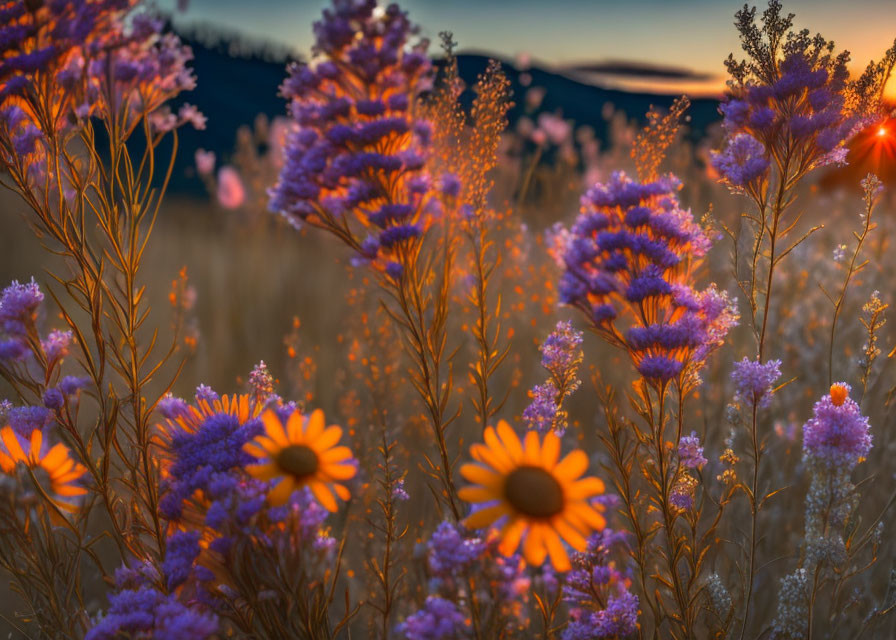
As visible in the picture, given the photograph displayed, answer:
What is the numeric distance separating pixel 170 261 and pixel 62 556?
18.1 feet

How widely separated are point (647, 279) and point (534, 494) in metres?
0.70

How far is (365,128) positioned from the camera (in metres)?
1.78

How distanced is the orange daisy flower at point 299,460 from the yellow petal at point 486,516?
0.74 ft

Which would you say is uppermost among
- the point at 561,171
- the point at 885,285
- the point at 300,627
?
the point at 561,171

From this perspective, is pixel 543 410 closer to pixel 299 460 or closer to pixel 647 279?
pixel 647 279

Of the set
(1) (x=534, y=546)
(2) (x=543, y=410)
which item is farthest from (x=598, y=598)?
(1) (x=534, y=546)

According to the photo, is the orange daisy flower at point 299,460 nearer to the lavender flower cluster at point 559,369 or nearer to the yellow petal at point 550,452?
the yellow petal at point 550,452

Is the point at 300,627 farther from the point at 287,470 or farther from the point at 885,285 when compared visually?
the point at 885,285

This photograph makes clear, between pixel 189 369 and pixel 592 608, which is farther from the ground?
pixel 189 369

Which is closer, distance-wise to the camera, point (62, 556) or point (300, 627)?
point (300, 627)

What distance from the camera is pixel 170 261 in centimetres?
679

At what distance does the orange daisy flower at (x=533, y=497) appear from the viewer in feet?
3.36

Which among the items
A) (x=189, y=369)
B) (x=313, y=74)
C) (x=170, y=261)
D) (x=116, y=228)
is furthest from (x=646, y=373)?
(x=170, y=261)

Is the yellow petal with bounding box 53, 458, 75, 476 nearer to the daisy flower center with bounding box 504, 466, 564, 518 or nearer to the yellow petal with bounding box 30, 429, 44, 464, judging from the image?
the yellow petal with bounding box 30, 429, 44, 464
